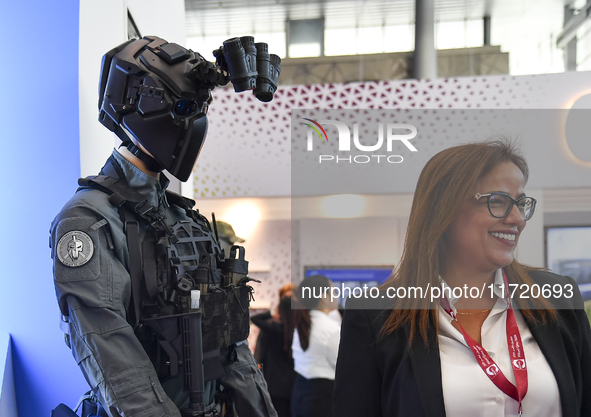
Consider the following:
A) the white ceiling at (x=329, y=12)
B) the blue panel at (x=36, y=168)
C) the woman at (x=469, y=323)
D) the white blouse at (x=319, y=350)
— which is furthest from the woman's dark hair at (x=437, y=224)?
the white ceiling at (x=329, y=12)

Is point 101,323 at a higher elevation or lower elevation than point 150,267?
lower

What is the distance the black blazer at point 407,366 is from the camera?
1438 millimetres

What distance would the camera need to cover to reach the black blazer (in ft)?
4.72

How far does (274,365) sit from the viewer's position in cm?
363

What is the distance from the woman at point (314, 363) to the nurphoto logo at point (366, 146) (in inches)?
60.0

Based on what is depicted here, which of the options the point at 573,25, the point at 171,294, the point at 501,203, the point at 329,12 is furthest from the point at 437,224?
the point at 573,25

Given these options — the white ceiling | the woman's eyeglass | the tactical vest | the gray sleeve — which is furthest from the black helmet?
the white ceiling

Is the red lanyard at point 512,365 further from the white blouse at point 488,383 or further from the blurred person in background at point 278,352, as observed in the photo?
the blurred person in background at point 278,352

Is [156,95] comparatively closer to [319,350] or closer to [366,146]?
[366,146]

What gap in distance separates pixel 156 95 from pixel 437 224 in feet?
3.27

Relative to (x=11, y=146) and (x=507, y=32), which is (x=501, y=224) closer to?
(x=11, y=146)

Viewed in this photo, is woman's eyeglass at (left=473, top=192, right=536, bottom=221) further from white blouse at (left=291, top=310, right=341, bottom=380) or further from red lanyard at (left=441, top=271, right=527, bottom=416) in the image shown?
white blouse at (left=291, top=310, right=341, bottom=380)

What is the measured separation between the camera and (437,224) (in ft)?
5.33

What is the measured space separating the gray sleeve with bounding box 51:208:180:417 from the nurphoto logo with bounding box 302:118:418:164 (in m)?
0.92
